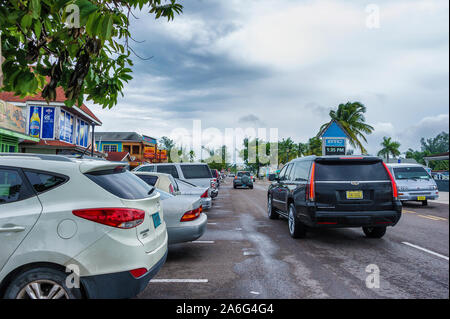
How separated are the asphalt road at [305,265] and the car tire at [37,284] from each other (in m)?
1.36

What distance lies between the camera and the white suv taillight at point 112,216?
303 cm

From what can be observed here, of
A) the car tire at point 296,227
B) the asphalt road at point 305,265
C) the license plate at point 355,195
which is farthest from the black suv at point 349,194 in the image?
the asphalt road at point 305,265

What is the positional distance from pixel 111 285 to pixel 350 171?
5401 millimetres

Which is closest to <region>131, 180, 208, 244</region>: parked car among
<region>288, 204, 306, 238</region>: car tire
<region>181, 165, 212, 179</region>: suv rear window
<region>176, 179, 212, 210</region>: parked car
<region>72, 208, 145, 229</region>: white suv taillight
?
<region>288, 204, 306, 238</region>: car tire

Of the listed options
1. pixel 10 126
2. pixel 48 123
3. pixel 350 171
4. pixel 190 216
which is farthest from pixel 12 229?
pixel 48 123

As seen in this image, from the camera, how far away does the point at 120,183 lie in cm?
351

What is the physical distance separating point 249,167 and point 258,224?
109 m

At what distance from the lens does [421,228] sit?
30.3ft

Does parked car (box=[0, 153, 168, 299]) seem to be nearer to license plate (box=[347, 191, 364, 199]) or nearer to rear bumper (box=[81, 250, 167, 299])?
rear bumper (box=[81, 250, 167, 299])

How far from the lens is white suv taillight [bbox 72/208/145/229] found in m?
3.03

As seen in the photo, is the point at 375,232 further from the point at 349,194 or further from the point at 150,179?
the point at 150,179
